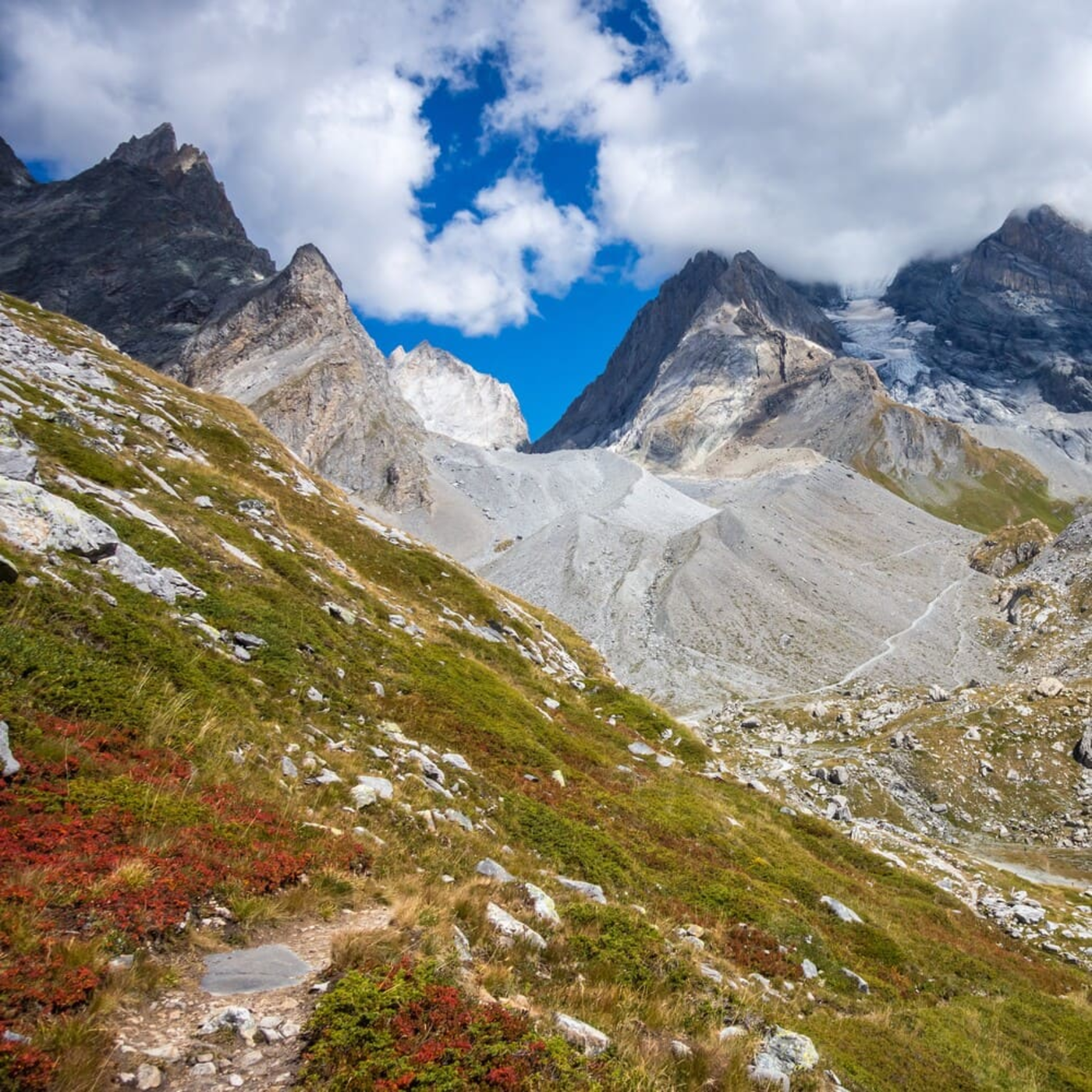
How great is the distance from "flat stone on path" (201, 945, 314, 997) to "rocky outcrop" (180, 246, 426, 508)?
484ft

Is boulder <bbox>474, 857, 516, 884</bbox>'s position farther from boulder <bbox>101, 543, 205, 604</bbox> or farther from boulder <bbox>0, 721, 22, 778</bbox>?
boulder <bbox>101, 543, 205, 604</bbox>

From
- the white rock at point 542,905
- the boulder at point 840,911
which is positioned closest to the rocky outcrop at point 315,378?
the boulder at point 840,911

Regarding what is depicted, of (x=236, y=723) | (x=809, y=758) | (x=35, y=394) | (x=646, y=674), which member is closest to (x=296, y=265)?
(x=646, y=674)

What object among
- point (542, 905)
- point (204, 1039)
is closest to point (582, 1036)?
point (542, 905)

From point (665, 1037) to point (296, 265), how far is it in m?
208

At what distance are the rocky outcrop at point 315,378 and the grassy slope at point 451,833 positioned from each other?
130884 millimetres

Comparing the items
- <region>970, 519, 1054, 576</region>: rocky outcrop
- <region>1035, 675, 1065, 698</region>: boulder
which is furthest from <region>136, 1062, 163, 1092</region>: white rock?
<region>970, 519, 1054, 576</region>: rocky outcrop

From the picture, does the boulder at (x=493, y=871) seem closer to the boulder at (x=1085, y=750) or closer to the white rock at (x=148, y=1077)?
the white rock at (x=148, y=1077)

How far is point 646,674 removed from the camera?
253ft

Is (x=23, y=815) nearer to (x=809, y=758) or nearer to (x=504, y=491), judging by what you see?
(x=809, y=758)

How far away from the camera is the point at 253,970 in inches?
272

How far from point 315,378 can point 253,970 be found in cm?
17049

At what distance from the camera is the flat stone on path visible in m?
6.53

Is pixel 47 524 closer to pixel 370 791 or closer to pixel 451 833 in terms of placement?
pixel 370 791
